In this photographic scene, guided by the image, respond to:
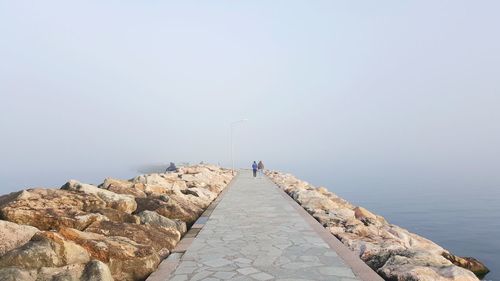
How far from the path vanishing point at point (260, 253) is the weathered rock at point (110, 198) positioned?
5.57 ft

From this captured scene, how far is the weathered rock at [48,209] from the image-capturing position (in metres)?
7.29

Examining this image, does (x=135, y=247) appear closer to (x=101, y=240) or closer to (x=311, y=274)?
(x=101, y=240)

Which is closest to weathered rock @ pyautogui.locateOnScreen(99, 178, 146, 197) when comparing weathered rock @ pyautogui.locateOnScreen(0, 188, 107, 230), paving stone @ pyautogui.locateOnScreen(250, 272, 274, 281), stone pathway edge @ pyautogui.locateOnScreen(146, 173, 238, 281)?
stone pathway edge @ pyautogui.locateOnScreen(146, 173, 238, 281)

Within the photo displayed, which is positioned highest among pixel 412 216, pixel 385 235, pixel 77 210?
pixel 77 210

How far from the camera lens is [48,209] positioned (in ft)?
25.3

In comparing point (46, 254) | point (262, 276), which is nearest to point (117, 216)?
point (46, 254)

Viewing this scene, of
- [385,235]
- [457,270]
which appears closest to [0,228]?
[457,270]

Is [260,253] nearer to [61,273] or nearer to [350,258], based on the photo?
[350,258]

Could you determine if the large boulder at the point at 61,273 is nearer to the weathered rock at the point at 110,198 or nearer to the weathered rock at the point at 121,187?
the weathered rock at the point at 110,198

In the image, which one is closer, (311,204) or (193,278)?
(193,278)

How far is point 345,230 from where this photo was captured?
393 inches

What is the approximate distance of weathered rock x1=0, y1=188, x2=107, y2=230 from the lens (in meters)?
7.29

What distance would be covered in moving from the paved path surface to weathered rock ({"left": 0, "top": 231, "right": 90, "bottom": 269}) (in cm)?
144

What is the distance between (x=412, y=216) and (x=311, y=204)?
49.6m
